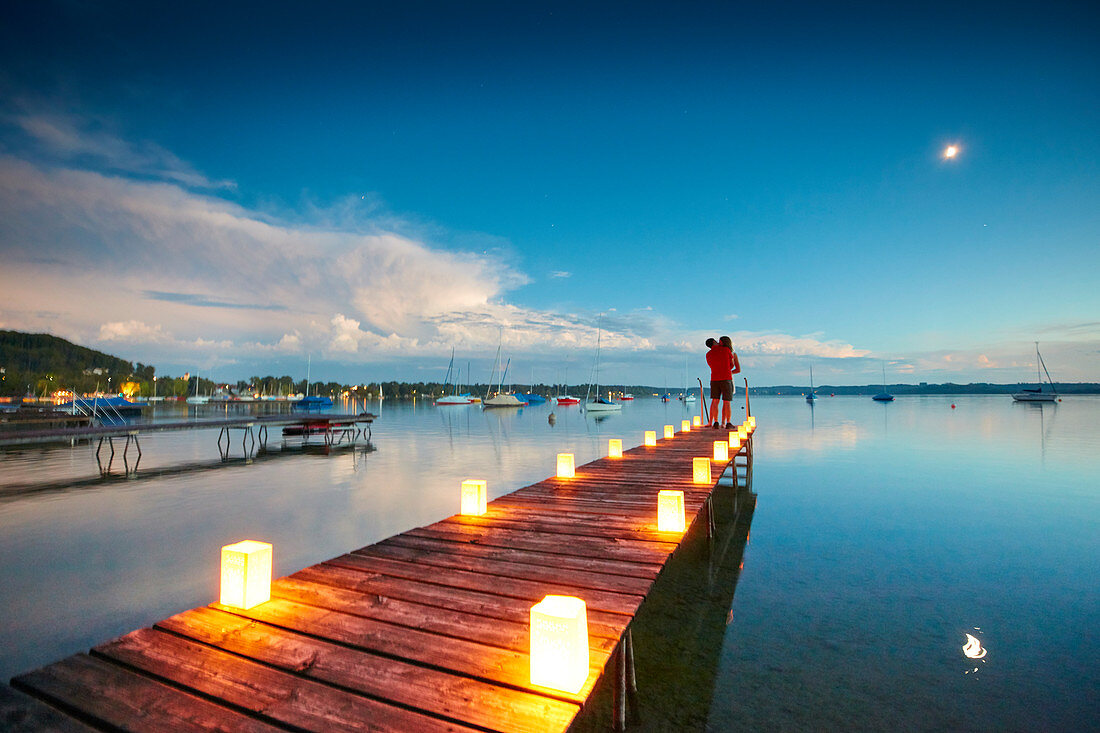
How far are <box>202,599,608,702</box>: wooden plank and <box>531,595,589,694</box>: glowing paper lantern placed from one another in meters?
0.05

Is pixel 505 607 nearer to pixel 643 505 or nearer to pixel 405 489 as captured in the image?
pixel 643 505

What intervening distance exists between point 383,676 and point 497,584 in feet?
4.39

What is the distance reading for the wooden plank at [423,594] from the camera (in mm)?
3049

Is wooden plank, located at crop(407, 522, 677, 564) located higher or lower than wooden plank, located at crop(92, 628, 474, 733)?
lower

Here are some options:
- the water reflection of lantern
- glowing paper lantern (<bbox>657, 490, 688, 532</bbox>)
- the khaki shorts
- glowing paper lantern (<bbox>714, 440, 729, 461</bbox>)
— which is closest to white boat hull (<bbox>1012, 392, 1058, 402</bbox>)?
the khaki shorts

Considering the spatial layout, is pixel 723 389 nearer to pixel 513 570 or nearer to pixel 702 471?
pixel 702 471

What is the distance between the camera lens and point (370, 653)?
8.70ft

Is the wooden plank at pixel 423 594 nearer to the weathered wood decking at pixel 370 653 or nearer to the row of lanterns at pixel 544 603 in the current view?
the weathered wood decking at pixel 370 653

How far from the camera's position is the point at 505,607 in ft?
10.6

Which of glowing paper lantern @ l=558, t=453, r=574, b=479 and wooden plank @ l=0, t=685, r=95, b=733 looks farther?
glowing paper lantern @ l=558, t=453, r=574, b=479

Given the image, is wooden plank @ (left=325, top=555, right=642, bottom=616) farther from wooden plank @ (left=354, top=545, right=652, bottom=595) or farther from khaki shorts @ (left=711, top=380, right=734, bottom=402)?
khaki shorts @ (left=711, top=380, right=734, bottom=402)

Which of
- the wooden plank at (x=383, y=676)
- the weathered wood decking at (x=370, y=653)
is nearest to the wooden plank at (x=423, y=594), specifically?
the weathered wood decking at (x=370, y=653)

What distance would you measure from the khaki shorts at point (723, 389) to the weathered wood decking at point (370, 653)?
9751mm

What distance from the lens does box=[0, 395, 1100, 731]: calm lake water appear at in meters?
4.14
